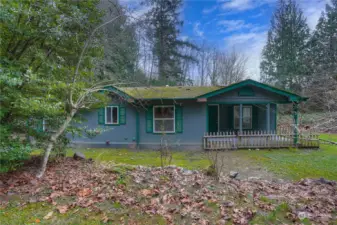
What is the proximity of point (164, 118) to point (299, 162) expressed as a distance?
636 cm

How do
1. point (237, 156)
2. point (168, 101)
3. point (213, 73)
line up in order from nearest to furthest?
point (237, 156) < point (168, 101) < point (213, 73)

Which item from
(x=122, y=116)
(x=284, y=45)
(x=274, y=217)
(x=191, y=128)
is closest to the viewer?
(x=274, y=217)

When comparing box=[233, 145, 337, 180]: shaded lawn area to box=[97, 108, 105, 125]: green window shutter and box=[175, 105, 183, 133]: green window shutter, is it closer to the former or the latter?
box=[175, 105, 183, 133]: green window shutter

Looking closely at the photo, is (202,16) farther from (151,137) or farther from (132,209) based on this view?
(132,209)

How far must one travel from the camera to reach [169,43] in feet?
69.8

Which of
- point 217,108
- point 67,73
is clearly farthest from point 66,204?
point 217,108

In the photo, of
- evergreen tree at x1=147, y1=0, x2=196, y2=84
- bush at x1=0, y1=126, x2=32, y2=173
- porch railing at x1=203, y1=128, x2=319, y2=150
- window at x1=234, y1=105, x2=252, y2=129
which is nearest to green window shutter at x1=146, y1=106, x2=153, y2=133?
porch railing at x1=203, y1=128, x2=319, y2=150

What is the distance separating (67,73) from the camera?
524 centimetres

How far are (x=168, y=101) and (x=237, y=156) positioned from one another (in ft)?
14.5

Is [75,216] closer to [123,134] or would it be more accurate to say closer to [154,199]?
[154,199]

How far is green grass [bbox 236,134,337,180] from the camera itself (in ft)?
20.6

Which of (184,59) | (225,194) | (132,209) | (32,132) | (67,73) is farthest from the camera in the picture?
(184,59)

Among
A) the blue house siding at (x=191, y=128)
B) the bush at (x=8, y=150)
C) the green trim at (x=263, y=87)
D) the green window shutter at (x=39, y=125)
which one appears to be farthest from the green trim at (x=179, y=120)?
the bush at (x=8, y=150)

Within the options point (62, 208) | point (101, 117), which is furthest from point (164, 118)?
point (62, 208)
